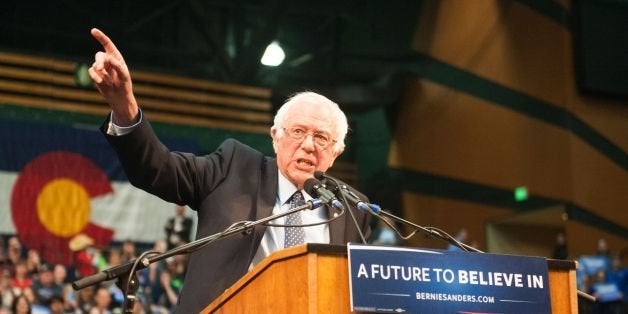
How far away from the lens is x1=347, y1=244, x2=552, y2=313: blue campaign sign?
199 cm

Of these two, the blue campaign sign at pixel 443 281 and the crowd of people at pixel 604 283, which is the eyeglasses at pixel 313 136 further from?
the crowd of people at pixel 604 283

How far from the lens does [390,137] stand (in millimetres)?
14211

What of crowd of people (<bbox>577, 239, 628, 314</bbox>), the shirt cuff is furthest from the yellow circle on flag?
the shirt cuff

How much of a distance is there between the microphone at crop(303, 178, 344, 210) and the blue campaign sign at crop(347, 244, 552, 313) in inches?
13.5

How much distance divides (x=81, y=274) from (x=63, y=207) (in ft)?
3.05

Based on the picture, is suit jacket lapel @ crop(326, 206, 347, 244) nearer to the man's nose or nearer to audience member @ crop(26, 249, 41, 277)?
the man's nose

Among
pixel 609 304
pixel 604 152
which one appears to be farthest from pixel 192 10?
pixel 609 304

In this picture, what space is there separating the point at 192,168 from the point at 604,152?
406 inches

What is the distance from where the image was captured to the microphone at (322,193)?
2357mm

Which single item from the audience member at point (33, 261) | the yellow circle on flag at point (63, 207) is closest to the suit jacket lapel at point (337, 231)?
the audience member at point (33, 261)

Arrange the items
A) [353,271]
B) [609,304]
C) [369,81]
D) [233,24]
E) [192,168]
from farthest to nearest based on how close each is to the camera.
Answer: [369,81] < [233,24] < [609,304] < [192,168] < [353,271]

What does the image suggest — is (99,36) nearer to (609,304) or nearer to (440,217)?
(609,304)

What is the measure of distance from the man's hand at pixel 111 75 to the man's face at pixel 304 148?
598 millimetres

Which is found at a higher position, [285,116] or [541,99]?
[541,99]
